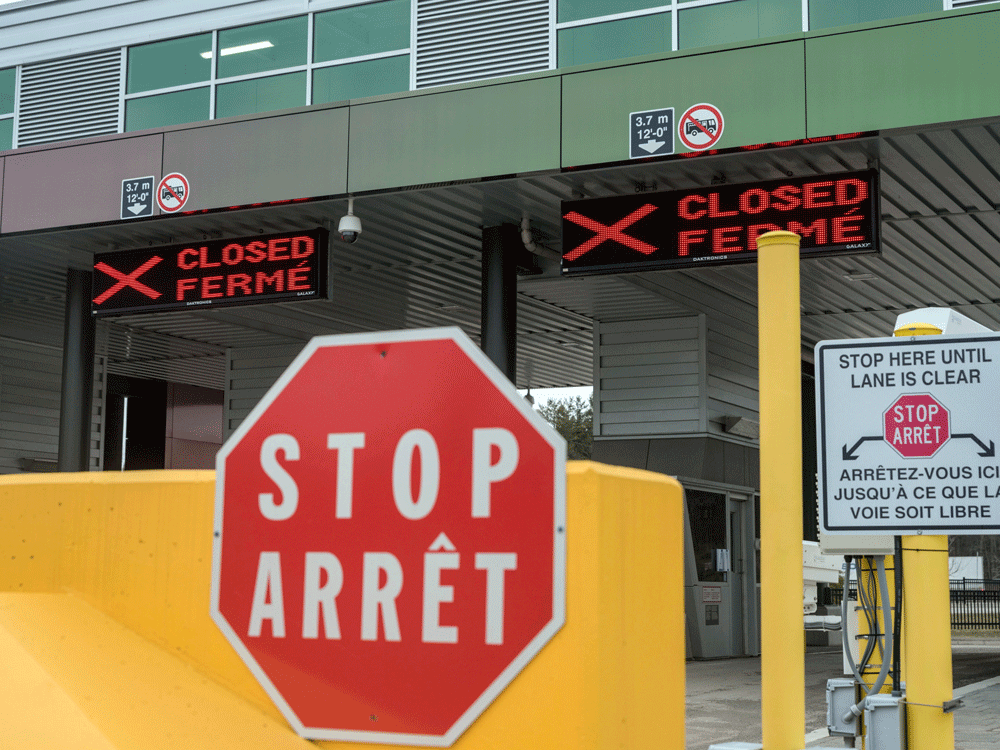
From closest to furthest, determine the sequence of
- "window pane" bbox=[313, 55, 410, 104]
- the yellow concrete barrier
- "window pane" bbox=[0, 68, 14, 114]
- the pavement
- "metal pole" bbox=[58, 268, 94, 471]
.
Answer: the yellow concrete barrier
the pavement
"window pane" bbox=[313, 55, 410, 104]
"metal pole" bbox=[58, 268, 94, 471]
"window pane" bbox=[0, 68, 14, 114]

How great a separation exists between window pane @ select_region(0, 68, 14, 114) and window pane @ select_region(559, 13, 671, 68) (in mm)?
7464

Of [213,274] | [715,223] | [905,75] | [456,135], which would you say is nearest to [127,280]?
[213,274]

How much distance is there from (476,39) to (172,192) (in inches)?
138

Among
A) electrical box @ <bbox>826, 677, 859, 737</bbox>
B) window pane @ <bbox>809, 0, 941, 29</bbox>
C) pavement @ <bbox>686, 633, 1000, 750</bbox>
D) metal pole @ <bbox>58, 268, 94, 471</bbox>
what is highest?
window pane @ <bbox>809, 0, 941, 29</bbox>

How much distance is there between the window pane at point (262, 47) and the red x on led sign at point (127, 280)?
7.87 feet

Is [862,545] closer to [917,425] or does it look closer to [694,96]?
[917,425]

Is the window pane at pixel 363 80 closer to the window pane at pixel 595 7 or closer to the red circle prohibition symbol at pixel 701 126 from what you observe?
the window pane at pixel 595 7

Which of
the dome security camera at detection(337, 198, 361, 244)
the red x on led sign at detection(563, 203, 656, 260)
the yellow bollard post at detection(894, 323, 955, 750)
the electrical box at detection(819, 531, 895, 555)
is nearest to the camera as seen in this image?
the yellow bollard post at detection(894, 323, 955, 750)

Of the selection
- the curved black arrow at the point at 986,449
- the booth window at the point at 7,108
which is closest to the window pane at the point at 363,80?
the booth window at the point at 7,108

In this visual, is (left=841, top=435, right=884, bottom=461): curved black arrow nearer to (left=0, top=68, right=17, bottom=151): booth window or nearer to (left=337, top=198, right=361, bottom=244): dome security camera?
(left=337, top=198, right=361, bottom=244): dome security camera

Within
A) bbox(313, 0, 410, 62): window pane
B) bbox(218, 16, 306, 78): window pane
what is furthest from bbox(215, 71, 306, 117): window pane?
bbox(313, 0, 410, 62): window pane

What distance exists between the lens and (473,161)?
1110 cm

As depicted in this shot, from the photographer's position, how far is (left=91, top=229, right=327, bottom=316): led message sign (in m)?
12.1

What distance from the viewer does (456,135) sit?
11.2 meters
